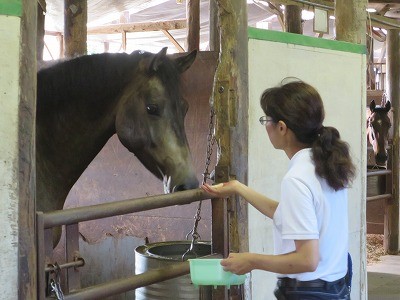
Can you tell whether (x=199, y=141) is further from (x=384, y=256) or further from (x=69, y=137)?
(x=384, y=256)

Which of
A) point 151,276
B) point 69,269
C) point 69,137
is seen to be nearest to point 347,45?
point 69,137

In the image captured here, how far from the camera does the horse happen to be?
8.10 m

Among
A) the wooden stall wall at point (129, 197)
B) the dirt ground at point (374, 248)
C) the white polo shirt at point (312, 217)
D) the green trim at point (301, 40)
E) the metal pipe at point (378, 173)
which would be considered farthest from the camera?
the dirt ground at point (374, 248)

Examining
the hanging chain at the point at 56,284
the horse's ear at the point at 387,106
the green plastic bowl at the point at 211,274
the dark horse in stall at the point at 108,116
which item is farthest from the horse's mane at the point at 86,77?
the horse's ear at the point at 387,106

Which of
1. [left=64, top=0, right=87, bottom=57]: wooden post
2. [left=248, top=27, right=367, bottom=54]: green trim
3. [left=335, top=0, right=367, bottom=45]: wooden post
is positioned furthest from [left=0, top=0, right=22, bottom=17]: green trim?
[left=64, top=0, right=87, bottom=57]: wooden post

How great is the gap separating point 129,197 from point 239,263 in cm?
341

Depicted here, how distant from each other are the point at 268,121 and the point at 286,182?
23cm

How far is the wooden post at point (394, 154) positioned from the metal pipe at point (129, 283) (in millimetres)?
5327

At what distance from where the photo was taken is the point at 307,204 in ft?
6.30

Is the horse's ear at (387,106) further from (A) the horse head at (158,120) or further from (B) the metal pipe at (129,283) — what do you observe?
(B) the metal pipe at (129,283)

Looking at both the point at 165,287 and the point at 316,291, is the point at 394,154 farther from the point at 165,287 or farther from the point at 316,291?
the point at 316,291

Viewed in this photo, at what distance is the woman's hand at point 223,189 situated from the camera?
8.77 feet

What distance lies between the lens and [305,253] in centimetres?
191

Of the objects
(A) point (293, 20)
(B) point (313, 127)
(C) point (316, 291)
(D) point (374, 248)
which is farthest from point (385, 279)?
(B) point (313, 127)
